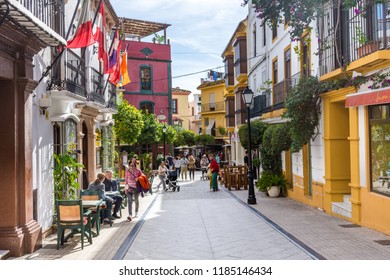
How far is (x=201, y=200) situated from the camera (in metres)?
16.1

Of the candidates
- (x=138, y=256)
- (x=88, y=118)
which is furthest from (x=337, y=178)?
(x=88, y=118)

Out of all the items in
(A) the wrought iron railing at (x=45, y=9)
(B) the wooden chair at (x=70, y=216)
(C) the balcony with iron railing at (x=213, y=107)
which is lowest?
(B) the wooden chair at (x=70, y=216)

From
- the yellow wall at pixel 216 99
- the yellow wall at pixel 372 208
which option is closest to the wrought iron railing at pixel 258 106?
the yellow wall at pixel 372 208

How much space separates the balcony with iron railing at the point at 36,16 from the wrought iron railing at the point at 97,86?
4.52 meters

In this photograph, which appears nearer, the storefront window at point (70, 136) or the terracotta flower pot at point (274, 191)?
the storefront window at point (70, 136)

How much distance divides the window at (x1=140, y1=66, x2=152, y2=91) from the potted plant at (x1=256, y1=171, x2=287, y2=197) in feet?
51.8

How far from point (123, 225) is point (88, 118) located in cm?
474

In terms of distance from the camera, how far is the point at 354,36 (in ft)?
32.4

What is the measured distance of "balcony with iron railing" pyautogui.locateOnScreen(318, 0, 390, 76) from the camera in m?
8.68

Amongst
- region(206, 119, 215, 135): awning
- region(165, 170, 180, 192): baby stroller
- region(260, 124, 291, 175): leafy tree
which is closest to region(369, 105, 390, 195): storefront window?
region(260, 124, 291, 175): leafy tree

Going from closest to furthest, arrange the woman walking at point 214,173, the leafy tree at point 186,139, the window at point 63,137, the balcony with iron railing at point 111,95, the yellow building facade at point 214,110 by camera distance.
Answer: the window at point 63,137, the balcony with iron railing at point 111,95, the woman walking at point 214,173, the yellow building facade at point 214,110, the leafy tree at point 186,139

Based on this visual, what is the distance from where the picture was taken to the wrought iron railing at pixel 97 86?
1425 centimetres

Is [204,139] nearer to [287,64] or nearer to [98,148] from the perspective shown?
[98,148]

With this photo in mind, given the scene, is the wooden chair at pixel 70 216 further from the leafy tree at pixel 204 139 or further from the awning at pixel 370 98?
the leafy tree at pixel 204 139
